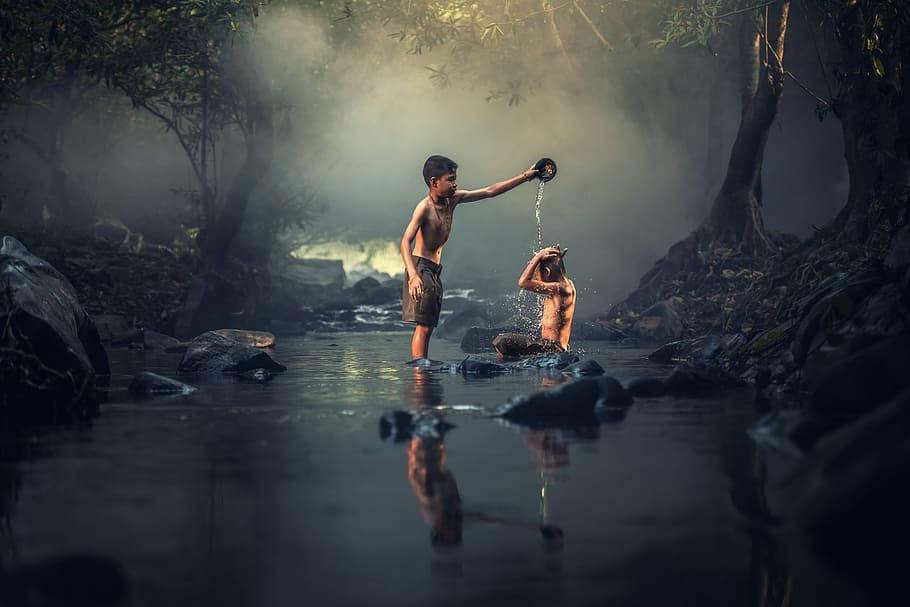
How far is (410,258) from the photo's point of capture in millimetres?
10406

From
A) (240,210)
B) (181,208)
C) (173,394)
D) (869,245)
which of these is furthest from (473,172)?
(173,394)

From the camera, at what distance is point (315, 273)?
4369 cm

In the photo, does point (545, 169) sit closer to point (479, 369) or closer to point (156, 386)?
point (479, 369)

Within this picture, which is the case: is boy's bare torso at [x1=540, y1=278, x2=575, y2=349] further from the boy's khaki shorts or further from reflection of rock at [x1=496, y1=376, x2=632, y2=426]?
reflection of rock at [x1=496, y1=376, x2=632, y2=426]

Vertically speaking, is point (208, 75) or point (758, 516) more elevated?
point (208, 75)

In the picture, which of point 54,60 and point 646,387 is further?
point 54,60

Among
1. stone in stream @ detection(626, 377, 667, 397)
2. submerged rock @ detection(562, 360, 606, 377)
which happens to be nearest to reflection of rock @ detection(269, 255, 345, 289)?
submerged rock @ detection(562, 360, 606, 377)

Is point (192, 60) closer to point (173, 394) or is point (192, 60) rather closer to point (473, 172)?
point (173, 394)

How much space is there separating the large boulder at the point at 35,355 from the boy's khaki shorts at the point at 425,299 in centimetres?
354

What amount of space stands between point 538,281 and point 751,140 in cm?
786

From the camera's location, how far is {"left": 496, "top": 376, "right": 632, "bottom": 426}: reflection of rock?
625 centimetres

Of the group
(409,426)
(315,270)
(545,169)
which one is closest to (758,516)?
(409,426)

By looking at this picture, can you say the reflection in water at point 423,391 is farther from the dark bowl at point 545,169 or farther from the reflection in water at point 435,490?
the dark bowl at point 545,169

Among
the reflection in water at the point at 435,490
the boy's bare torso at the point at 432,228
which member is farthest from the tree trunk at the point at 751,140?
the reflection in water at the point at 435,490
